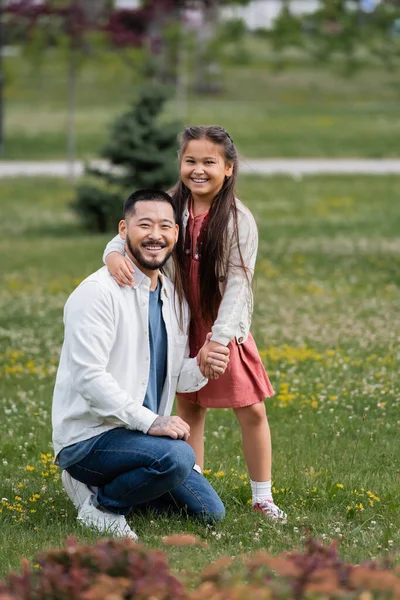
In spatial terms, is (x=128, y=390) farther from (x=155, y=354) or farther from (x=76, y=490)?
(x=76, y=490)

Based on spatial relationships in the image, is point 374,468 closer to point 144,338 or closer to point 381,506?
point 381,506

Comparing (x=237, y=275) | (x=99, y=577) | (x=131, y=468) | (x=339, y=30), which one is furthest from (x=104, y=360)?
(x=339, y=30)

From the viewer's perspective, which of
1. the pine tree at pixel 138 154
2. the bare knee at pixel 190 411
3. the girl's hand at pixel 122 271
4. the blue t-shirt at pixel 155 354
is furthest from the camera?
the pine tree at pixel 138 154

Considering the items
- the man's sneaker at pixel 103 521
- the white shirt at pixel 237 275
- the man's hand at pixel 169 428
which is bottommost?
the man's sneaker at pixel 103 521

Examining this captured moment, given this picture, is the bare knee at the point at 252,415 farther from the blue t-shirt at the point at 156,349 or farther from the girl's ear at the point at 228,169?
the girl's ear at the point at 228,169

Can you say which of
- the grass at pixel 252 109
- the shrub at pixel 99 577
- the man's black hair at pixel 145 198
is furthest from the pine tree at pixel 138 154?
the shrub at pixel 99 577

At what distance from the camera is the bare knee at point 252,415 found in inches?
228

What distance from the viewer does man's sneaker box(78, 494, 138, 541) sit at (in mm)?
5275

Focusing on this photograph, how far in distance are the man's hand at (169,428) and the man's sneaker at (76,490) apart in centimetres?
52

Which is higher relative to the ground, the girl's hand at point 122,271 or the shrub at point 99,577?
the girl's hand at point 122,271

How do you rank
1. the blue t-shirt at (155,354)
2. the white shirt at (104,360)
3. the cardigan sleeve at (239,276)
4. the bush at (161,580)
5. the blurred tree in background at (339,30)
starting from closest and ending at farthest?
1. the bush at (161,580)
2. the white shirt at (104,360)
3. the blue t-shirt at (155,354)
4. the cardigan sleeve at (239,276)
5. the blurred tree in background at (339,30)

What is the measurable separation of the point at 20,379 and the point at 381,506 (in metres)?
4.11

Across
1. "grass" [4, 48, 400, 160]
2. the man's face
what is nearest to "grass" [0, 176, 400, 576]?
the man's face

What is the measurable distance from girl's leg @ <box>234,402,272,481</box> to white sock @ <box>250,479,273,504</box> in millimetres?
25
